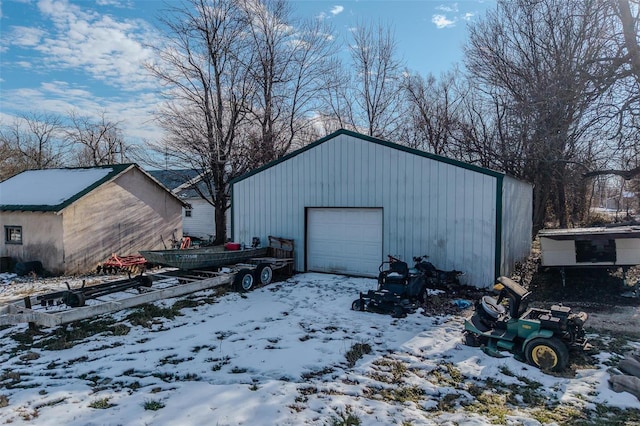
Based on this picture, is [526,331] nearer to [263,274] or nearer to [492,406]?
[492,406]

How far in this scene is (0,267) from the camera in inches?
530

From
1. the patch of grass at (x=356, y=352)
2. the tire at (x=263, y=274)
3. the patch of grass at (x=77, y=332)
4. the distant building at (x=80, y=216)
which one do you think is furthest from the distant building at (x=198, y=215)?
the patch of grass at (x=356, y=352)

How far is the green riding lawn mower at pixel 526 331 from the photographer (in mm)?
4840

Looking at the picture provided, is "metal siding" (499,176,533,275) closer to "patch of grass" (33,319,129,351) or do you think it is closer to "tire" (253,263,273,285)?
"tire" (253,263,273,285)

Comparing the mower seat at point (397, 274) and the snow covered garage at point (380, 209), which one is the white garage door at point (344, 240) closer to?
the snow covered garage at point (380, 209)

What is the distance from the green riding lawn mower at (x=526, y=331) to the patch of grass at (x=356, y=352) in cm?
152

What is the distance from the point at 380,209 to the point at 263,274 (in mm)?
3599

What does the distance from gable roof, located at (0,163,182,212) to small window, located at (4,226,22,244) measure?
29.1 inches

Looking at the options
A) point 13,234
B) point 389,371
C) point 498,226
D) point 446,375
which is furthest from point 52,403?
point 13,234

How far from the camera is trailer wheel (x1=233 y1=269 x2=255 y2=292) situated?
921 cm

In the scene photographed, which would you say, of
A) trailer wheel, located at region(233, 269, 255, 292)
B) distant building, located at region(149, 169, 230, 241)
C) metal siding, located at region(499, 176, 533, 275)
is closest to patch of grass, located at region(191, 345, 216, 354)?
trailer wheel, located at region(233, 269, 255, 292)

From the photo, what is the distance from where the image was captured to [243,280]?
9273 millimetres

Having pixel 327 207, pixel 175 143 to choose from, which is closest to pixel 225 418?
pixel 327 207

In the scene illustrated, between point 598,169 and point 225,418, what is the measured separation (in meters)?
17.4
